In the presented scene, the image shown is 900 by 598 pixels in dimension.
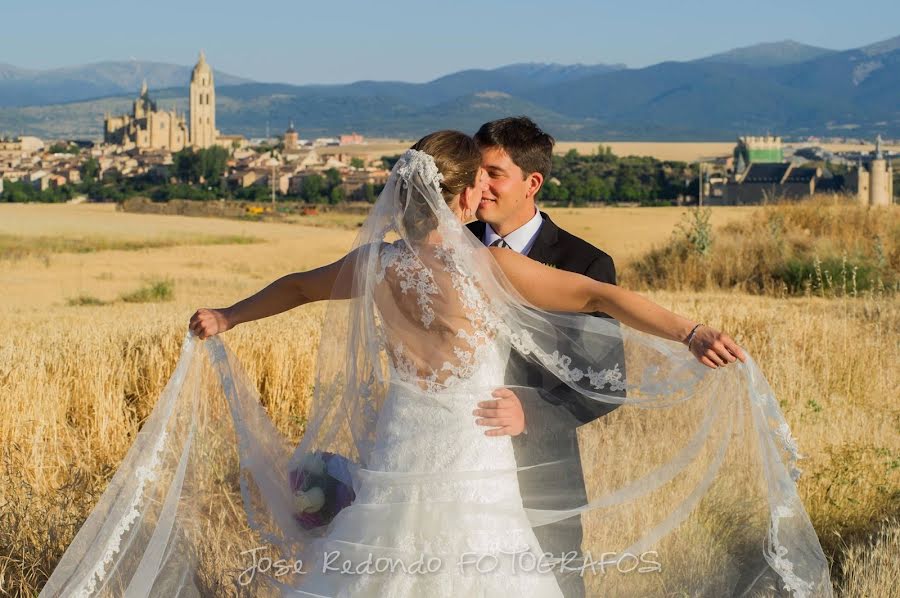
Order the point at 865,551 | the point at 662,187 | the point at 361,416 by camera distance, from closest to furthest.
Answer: the point at 361,416 → the point at 865,551 → the point at 662,187

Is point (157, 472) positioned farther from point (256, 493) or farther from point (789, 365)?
point (789, 365)

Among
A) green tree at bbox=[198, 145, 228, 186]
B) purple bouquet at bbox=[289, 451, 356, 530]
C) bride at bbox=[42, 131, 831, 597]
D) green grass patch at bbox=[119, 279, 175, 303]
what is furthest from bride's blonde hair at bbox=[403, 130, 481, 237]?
green tree at bbox=[198, 145, 228, 186]

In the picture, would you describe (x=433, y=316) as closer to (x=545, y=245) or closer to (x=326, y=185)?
(x=545, y=245)

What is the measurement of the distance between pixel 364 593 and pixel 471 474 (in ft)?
1.69

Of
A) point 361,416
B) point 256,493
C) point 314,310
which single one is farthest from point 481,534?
point 314,310

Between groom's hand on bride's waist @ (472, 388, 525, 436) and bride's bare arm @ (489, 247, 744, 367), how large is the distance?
406 mm

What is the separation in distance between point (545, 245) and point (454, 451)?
102cm

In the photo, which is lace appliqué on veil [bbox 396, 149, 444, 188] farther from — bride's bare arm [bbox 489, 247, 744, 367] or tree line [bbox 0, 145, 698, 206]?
tree line [bbox 0, 145, 698, 206]

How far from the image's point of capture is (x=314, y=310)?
44.4 ft

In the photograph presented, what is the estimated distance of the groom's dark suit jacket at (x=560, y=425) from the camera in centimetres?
413

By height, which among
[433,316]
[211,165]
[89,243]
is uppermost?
[433,316]

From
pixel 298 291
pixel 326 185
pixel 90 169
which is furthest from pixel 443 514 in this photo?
pixel 90 169

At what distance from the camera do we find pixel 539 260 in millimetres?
4523

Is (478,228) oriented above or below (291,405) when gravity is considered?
above
